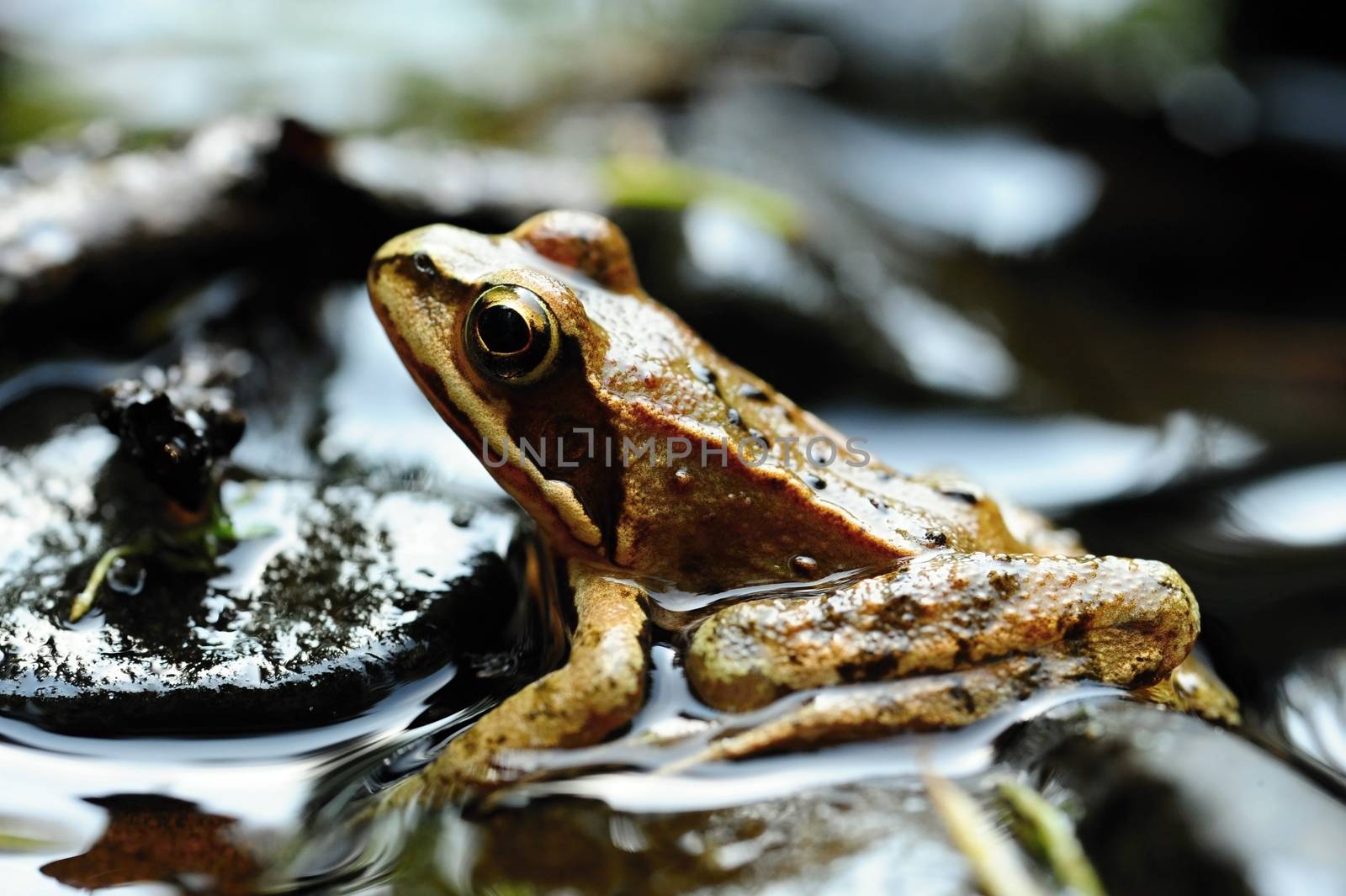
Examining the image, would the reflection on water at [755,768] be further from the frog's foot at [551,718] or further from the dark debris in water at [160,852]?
the dark debris in water at [160,852]

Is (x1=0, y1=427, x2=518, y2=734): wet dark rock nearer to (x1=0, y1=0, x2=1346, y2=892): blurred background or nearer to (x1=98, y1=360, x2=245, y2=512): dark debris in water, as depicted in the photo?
(x1=98, y1=360, x2=245, y2=512): dark debris in water

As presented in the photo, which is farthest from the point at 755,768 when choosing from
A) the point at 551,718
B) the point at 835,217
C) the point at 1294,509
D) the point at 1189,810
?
the point at 835,217

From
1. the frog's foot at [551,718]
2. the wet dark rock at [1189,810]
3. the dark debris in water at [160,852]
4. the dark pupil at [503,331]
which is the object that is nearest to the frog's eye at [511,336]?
the dark pupil at [503,331]

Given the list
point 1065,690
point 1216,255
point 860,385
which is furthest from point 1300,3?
point 1065,690

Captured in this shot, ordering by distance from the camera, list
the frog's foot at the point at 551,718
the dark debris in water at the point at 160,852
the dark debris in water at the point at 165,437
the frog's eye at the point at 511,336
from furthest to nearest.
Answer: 1. the dark debris in water at the point at 165,437
2. the frog's eye at the point at 511,336
3. the frog's foot at the point at 551,718
4. the dark debris in water at the point at 160,852

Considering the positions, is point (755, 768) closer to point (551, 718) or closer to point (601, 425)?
point (551, 718)
